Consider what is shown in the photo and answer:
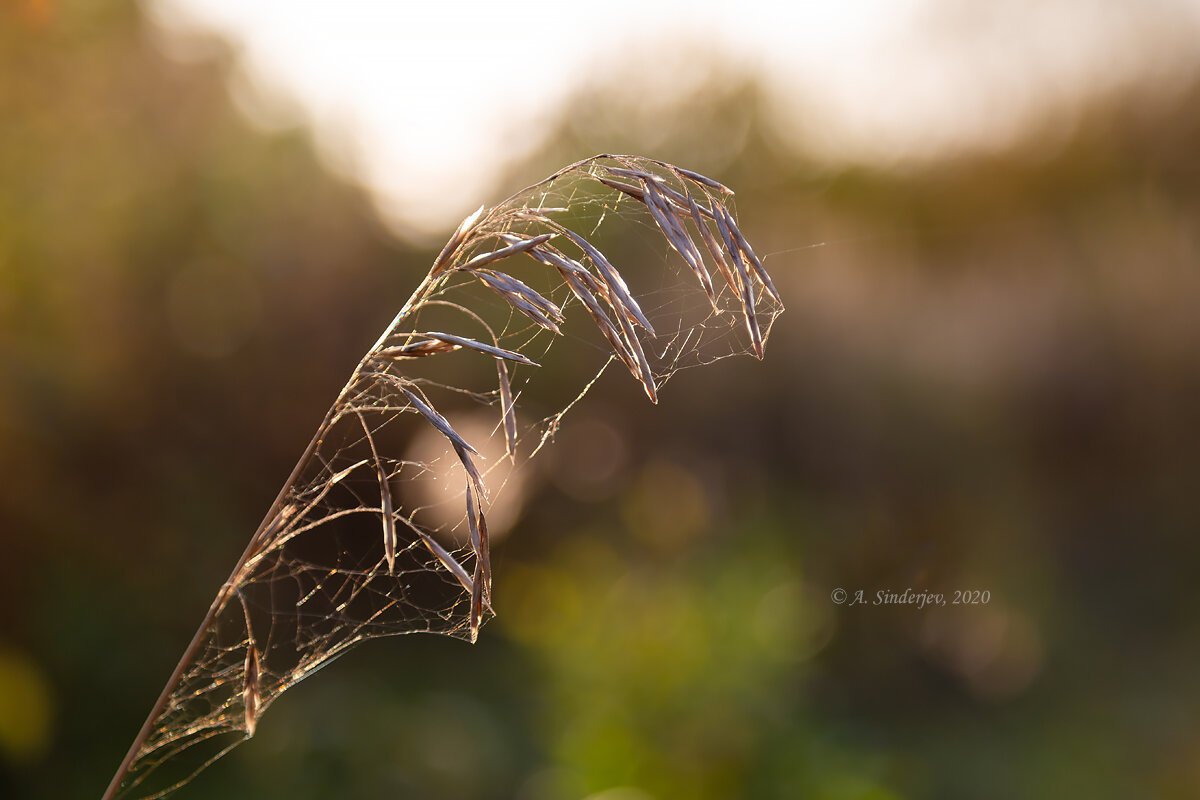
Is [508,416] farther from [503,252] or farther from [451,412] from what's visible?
[451,412]

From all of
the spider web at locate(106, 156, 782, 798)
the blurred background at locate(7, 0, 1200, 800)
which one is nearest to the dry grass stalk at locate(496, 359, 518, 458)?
the spider web at locate(106, 156, 782, 798)

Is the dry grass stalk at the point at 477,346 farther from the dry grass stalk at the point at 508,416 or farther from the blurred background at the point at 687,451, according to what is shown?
the blurred background at the point at 687,451

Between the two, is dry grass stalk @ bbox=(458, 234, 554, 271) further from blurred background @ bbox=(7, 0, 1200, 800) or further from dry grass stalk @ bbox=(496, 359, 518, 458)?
blurred background @ bbox=(7, 0, 1200, 800)

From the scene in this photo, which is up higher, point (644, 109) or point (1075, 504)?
point (644, 109)

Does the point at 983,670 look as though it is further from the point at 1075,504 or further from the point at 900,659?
the point at 1075,504

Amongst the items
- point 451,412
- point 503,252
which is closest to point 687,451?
point 451,412

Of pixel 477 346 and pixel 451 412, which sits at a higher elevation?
pixel 477 346

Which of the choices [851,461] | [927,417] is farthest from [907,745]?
[927,417]

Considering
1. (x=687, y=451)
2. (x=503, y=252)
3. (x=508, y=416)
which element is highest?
(x=503, y=252)

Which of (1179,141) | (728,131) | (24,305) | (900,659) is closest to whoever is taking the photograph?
(24,305)
